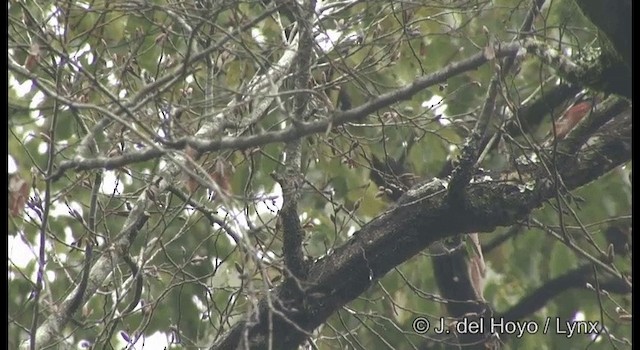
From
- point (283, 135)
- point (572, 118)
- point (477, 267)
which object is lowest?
point (283, 135)

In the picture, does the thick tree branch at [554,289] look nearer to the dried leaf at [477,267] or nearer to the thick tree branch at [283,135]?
the dried leaf at [477,267]

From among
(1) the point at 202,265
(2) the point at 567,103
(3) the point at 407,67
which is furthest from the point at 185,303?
(2) the point at 567,103

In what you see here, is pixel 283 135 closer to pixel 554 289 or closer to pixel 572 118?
pixel 572 118

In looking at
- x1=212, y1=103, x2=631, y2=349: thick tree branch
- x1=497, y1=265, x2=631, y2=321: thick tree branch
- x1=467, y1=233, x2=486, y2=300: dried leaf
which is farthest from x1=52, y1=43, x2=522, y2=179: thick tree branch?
x1=497, y1=265, x2=631, y2=321: thick tree branch

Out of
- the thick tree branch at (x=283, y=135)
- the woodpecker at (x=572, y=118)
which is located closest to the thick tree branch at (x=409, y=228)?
the woodpecker at (x=572, y=118)

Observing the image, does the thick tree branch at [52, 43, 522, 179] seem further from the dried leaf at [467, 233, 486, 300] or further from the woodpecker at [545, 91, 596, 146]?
the dried leaf at [467, 233, 486, 300]

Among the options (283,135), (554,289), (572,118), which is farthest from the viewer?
(554,289)

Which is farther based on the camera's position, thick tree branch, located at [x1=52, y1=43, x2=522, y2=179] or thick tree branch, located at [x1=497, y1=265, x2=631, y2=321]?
thick tree branch, located at [x1=497, y1=265, x2=631, y2=321]

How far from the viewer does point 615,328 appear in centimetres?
445

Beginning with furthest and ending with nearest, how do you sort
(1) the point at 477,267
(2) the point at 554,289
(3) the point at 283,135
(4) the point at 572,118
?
(2) the point at 554,289
(1) the point at 477,267
(4) the point at 572,118
(3) the point at 283,135

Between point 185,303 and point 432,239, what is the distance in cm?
151

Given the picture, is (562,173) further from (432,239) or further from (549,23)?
(549,23)

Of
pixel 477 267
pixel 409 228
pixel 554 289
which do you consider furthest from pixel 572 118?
pixel 554 289

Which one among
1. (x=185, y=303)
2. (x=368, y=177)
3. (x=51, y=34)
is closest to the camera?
(x=51, y=34)
